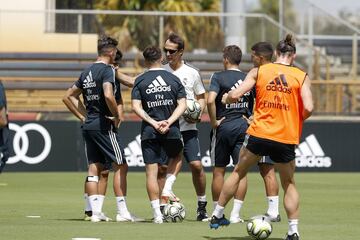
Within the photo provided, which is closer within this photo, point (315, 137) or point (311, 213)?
point (311, 213)

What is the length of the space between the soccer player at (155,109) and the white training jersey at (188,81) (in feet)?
2.79

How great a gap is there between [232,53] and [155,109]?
125 centimetres

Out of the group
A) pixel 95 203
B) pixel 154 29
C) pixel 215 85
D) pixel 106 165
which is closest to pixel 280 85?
pixel 215 85

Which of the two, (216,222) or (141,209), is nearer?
(216,222)

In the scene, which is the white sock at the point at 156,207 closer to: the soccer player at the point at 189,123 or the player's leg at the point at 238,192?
the soccer player at the point at 189,123

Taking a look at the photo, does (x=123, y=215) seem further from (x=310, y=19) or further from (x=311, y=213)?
(x=310, y=19)

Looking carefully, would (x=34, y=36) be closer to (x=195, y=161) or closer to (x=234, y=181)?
(x=195, y=161)

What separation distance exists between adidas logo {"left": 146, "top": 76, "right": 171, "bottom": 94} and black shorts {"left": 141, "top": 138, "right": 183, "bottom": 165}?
63 cm

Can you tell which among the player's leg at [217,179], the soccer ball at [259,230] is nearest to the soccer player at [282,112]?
the soccer ball at [259,230]

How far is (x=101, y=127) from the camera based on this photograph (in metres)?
14.9

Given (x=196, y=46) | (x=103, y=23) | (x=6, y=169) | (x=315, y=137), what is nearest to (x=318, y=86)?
(x=315, y=137)

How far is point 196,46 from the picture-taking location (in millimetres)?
31344

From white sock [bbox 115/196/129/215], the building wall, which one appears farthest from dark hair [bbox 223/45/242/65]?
the building wall

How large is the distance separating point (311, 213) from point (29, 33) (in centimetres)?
1580
